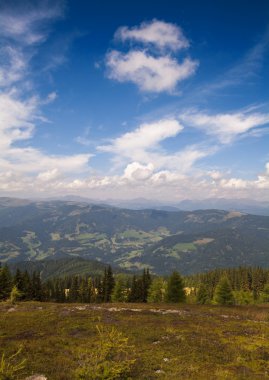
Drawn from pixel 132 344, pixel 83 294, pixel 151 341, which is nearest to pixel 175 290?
pixel 83 294

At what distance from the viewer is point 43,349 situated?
24844 millimetres

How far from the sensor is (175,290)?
7862cm

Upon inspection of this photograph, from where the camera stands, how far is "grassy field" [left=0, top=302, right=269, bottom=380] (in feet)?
67.7

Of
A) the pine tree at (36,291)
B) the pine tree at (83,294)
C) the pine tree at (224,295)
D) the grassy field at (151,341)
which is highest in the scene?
the grassy field at (151,341)

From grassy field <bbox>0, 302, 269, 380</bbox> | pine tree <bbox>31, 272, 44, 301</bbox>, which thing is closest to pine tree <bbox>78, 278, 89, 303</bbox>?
pine tree <bbox>31, 272, 44, 301</bbox>

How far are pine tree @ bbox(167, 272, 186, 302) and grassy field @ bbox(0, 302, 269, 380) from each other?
31.6 m

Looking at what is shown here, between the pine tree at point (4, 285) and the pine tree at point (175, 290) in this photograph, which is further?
the pine tree at point (4, 285)

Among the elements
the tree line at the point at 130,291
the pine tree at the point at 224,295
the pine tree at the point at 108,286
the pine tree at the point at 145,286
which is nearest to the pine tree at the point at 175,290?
the tree line at the point at 130,291

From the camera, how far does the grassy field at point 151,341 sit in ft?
67.7

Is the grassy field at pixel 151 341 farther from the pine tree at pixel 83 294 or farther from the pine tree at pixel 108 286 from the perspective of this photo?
the pine tree at pixel 83 294

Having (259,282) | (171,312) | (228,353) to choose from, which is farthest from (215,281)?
(228,353)

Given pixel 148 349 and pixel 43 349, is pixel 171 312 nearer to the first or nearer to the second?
pixel 148 349

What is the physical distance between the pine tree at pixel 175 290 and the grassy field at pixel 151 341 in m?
31.6

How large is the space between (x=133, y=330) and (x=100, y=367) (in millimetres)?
18090
